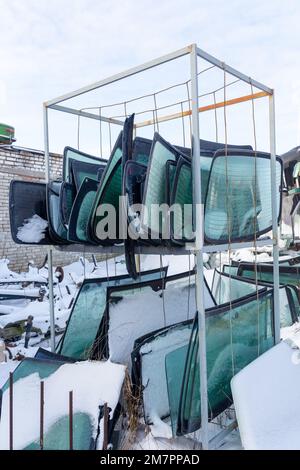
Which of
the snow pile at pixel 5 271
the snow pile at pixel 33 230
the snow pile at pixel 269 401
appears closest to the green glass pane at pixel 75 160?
the snow pile at pixel 33 230

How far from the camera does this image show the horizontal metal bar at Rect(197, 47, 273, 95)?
1.97 metres

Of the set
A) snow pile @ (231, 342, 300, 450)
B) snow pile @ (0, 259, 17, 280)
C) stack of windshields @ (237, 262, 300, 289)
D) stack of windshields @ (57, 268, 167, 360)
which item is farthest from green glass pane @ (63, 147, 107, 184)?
snow pile @ (0, 259, 17, 280)

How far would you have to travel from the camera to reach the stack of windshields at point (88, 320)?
2772mm

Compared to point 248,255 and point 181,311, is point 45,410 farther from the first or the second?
point 248,255

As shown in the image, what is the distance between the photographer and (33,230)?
2689 mm

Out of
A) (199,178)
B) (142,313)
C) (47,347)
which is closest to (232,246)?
(199,178)

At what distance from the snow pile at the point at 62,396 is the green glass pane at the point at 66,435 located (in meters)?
0.02

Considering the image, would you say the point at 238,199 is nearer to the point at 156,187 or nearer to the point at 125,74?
the point at 156,187

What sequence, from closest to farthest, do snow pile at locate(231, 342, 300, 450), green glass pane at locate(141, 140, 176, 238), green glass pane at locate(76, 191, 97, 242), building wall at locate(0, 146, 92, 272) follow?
snow pile at locate(231, 342, 300, 450) < green glass pane at locate(141, 140, 176, 238) < green glass pane at locate(76, 191, 97, 242) < building wall at locate(0, 146, 92, 272)

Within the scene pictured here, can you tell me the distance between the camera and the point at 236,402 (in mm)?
1932

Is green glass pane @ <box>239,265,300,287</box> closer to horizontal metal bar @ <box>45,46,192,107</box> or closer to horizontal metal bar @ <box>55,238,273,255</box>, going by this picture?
horizontal metal bar @ <box>55,238,273,255</box>

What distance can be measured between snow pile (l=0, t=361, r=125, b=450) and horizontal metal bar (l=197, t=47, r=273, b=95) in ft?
5.61

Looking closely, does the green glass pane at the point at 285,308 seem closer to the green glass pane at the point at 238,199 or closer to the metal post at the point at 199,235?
the green glass pane at the point at 238,199

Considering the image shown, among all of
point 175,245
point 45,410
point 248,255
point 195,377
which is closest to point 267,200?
point 175,245
